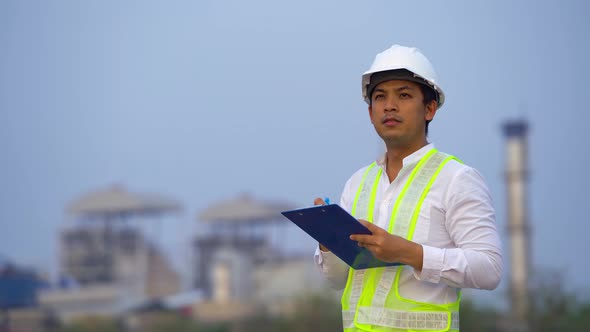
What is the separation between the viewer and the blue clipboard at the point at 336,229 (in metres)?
1.88

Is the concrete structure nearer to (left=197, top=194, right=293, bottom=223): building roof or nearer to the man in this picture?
(left=197, top=194, right=293, bottom=223): building roof

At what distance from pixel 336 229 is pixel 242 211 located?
1972 inches

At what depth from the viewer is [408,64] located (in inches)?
82.7

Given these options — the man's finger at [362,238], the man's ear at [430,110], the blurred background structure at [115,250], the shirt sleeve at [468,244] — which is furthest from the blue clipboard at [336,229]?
the blurred background structure at [115,250]

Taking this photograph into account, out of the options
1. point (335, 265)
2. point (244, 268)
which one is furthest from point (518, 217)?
point (335, 265)

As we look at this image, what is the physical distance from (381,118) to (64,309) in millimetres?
44050

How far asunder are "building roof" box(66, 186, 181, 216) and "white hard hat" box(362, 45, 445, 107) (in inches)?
1914

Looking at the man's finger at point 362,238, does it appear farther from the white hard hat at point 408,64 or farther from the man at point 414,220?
the white hard hat at point 408,64

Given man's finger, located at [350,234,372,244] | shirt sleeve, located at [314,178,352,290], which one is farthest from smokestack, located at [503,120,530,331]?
man's finger, located at [350,234,372,244]

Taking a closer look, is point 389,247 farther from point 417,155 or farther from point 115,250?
point 115,250

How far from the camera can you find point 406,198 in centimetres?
210

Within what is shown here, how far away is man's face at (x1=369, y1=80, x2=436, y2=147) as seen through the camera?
2135 millimetres

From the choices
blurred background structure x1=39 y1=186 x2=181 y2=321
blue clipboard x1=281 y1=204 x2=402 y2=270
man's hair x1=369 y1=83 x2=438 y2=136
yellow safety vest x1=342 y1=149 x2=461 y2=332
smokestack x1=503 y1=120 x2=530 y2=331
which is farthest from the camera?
blurred background structure x1=39 y1=186 x2=181 y2=321

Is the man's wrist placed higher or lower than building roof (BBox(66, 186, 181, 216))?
higher
